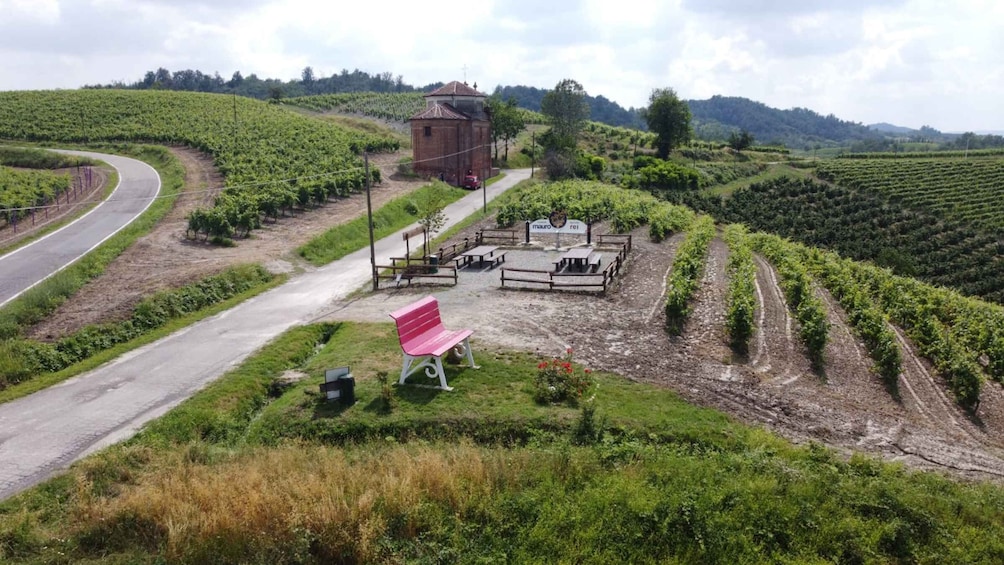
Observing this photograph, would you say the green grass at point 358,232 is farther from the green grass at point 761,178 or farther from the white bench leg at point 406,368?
the green grass at point 761,178

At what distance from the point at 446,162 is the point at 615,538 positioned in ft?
144

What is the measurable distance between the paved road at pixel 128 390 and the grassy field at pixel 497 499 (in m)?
0.87

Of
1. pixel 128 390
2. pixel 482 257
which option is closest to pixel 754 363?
pixel 482 257

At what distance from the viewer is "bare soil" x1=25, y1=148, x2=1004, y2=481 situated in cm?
1126

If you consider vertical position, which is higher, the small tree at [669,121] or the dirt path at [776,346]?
the small tree at [669,121]

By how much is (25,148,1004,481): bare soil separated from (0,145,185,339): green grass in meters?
0.41

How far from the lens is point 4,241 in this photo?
24.6 metres

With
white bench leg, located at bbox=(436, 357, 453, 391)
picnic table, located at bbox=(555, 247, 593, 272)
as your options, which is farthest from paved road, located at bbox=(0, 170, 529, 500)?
picnic table, located at bbox=(555, 247, 593, 272)

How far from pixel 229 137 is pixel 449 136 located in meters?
18.1

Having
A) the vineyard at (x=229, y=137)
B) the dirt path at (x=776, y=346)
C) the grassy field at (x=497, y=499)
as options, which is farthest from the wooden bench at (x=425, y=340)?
the vineyard at (x=229, y=137)

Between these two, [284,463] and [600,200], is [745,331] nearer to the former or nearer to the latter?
[284,463]

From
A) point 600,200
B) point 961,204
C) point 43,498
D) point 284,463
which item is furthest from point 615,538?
point 961,204

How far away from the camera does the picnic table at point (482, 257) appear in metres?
23.6

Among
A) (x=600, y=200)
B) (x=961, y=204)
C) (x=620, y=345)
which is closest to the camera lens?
(x=620, y=345)
